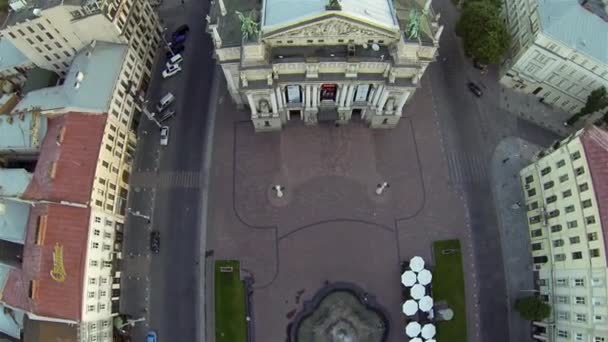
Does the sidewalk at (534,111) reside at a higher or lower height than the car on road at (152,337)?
higher

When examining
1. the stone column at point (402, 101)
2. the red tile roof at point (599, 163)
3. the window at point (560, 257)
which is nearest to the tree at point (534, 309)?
the window at point (560, 257)

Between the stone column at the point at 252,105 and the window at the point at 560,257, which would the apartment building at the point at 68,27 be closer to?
A: the stone column at the point at 252,105

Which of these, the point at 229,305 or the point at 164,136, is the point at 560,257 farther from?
the point at 164,136

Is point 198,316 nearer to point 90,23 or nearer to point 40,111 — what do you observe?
point 40,111

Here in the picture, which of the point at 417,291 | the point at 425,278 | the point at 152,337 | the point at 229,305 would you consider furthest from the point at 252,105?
the point at 152,337

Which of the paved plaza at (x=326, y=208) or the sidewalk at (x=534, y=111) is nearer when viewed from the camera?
the paved plaza at (x=326, y=208)

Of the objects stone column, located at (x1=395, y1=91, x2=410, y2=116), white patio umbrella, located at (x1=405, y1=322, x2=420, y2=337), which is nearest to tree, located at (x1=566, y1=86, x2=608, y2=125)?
stone column, located at (x1=395, y1=91, x2=410, y2=116)
